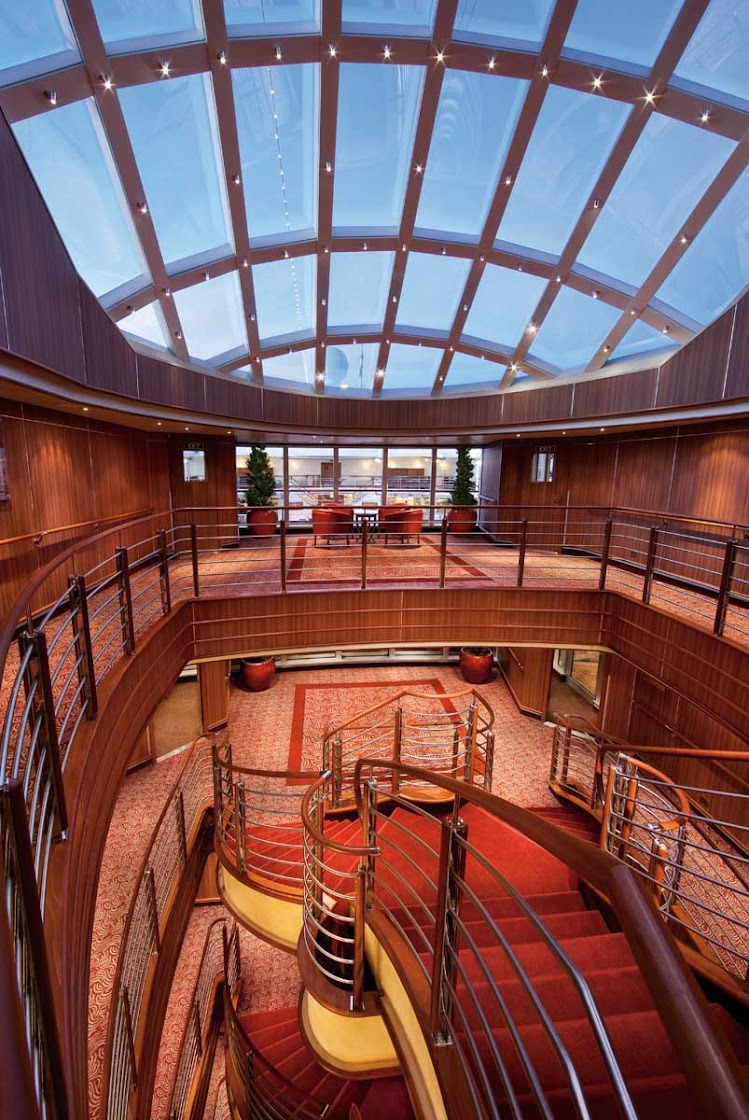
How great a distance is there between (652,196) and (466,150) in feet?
8.05

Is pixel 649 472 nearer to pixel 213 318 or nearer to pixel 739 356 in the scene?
pixel 739 356

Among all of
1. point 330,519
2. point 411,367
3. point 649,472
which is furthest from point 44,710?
point 411,367

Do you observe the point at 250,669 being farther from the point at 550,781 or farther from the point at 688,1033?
the point at 688,1033

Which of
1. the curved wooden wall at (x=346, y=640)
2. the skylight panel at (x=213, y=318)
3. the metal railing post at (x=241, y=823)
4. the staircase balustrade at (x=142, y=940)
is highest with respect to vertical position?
the skylight panel at (x=213, y=318)

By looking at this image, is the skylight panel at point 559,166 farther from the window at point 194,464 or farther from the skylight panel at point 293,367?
the window at point 194,464

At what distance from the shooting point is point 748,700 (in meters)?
4.13

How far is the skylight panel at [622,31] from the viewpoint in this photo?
500 centimetres

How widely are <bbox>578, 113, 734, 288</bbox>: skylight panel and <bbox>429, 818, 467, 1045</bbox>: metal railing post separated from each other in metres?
7.61

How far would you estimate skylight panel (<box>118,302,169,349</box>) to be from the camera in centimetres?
734

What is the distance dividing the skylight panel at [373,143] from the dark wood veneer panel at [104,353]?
11.5ft

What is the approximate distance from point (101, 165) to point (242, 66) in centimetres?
185

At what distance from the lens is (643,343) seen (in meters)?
7.90

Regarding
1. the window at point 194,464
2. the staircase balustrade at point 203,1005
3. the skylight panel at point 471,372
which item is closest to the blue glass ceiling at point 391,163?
the skylight panel at point 471,372

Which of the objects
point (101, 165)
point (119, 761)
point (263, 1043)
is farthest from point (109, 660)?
point (101, 165)
